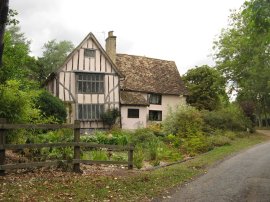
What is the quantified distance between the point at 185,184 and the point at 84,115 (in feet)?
71.8

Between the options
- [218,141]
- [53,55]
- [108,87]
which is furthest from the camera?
[53,55]

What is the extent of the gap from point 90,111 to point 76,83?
9.20ft

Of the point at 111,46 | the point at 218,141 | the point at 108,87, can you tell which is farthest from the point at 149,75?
the point at 218,141

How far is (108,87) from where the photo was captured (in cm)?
3378

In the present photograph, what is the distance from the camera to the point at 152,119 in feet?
125

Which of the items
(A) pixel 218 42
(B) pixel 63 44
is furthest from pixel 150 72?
(B) pixel 63 44

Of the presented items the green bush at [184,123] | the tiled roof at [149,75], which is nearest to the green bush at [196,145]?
the green bush at [184,123]

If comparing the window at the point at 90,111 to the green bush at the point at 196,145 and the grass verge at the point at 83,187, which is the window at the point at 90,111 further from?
the grass verge at the point at 83,187

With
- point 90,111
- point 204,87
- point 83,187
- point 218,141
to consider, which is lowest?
point 83,187

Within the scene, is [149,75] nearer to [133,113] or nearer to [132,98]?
[132,98]

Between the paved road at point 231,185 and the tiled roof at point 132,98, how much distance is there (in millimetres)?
18941

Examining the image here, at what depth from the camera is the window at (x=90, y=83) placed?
32375 mm

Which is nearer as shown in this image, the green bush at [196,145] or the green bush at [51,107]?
the green bush at [196,145]

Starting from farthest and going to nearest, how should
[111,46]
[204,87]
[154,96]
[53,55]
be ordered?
[53,55], [204,87], [154,96], [111,46]
